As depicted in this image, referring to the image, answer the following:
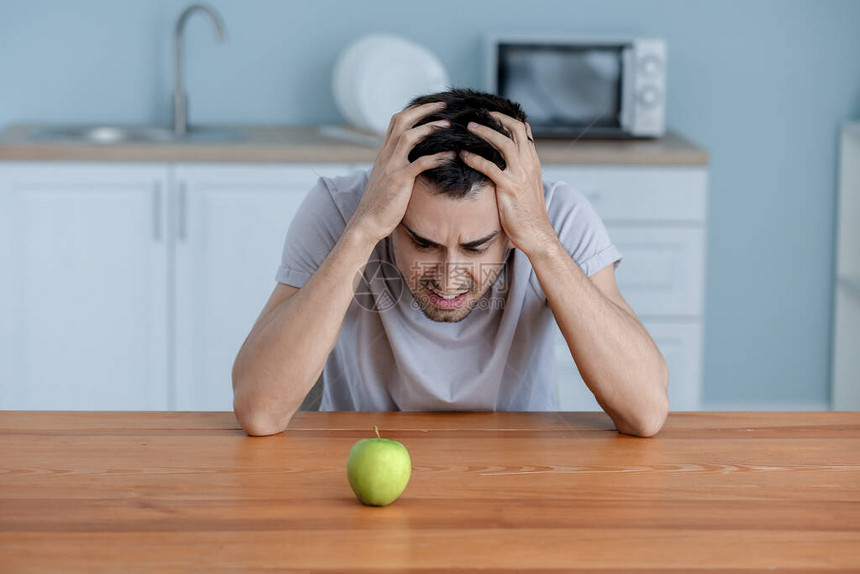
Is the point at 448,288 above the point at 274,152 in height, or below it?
below

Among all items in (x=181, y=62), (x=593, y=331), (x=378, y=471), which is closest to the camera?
(x=378, y=471)

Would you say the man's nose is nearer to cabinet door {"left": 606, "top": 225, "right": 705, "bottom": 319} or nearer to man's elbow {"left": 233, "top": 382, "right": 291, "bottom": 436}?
man's elbow {"left": 233, "top": 382, "right": 291, "bottom": 436}

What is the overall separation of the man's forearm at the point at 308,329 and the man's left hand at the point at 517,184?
180 millimetres

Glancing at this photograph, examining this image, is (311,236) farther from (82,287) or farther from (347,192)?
(82,287)

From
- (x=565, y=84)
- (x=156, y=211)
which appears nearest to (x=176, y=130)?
(x=156, y=211)

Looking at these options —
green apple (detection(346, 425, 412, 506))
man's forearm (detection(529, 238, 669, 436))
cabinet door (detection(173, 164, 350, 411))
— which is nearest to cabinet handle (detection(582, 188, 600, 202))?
cabinet door (detection(173, 164, 350, 411))

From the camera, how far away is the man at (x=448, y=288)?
1330 millimetres

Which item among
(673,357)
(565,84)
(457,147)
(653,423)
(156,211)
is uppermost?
(565,84)

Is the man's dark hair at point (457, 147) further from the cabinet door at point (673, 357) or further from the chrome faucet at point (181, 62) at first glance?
the chrome faucet at point (181, 62)

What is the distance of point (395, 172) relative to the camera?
1.34 metres

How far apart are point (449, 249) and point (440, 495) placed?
0.40 metres

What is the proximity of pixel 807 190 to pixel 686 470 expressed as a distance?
216cm

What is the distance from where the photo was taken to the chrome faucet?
9.18ft

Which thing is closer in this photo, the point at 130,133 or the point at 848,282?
the point at 130,133
